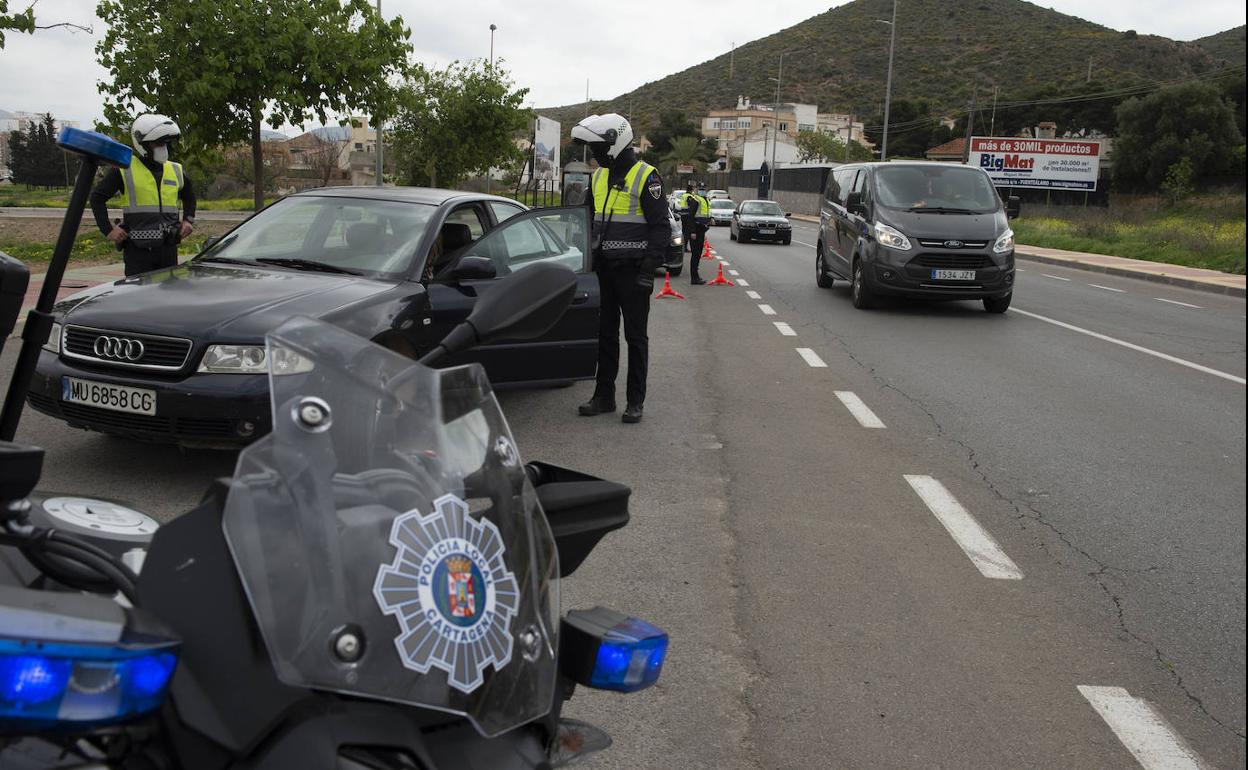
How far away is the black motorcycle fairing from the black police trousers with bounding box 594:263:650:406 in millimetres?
5867

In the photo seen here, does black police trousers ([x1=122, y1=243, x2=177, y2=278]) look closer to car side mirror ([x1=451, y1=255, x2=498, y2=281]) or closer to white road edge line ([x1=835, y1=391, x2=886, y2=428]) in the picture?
car side mirror ([x1=451, y1=255, x2=498, y2=281])

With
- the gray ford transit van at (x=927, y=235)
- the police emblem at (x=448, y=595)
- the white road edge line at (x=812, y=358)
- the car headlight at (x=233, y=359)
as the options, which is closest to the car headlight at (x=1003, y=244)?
the gray ford transit van at (x=927, y=235)

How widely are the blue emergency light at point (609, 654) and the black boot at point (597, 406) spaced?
223 inches

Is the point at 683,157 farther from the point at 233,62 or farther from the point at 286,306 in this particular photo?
the point at 286,306

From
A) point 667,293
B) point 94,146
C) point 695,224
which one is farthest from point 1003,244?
point 94,146

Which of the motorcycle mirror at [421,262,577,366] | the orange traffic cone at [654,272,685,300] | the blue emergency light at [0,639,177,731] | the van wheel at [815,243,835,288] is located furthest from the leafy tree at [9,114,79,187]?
the blue emergency light at [0,639,177,731]

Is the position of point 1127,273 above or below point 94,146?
below

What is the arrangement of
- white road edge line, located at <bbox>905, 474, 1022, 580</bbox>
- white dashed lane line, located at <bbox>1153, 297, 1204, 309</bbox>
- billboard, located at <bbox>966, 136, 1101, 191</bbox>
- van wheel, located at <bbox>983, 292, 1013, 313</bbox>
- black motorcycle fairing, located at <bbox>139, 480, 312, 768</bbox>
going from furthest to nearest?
billboard, located at <bbox>966, 136, 1101, 191</bbox> < white dashed lane line, located at <bbox>1153, 297, 1204, 309</bbox> < van wheel, located at <bbox>983, 292, 1013, 313</bbox> < white road edge line, located at <bbox>905, 474, 1022, 580</bbox> < black motorcycle fairing, located at <bbox>139, 480, 312, 768</bbox>

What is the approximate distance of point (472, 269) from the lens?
20.6 feet

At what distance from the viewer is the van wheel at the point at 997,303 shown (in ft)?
45.9

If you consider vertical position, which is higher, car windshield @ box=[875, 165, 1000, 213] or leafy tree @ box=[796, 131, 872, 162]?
leafy tree @ box=[796, 131, 872, 162]

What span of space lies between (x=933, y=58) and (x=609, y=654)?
394 ft

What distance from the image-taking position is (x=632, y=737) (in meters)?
3.14

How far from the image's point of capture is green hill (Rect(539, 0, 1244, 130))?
325ft
